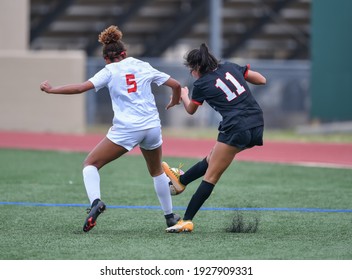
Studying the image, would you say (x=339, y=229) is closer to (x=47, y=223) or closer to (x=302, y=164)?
(x=47, y=223)

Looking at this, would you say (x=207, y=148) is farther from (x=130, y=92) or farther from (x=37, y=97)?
(x=130, y=92)

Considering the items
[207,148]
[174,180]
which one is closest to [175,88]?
[174,180]

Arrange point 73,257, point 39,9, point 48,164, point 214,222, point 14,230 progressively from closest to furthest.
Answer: point 73,257 < point 14,230 < point 214,222 < point 48,164 < point 39,9

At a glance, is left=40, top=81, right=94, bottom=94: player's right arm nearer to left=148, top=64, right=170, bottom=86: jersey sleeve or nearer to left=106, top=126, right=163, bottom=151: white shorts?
→ left=106, top=126, right=163, bottom=151: white shorts

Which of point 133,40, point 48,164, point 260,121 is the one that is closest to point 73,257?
point 260,121

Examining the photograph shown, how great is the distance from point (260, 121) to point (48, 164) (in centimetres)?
771

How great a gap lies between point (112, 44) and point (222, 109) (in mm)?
1234

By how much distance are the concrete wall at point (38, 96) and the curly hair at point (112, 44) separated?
14577mm

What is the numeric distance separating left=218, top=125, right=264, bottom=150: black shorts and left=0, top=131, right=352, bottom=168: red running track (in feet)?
24.3

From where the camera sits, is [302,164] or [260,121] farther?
[302,164]

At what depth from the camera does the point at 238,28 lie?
34.4 metres

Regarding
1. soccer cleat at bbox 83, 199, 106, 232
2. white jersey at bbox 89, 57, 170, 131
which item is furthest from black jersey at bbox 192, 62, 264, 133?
soccer cleat at bbox 83, 199, 106, 232

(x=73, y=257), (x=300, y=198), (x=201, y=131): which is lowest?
(x=201, y=131)

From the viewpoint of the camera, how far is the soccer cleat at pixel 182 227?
A: 8.93m
